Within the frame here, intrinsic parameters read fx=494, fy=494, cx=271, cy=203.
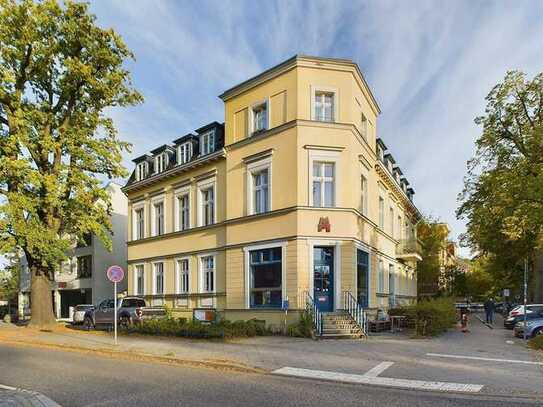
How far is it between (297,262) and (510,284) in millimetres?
37534

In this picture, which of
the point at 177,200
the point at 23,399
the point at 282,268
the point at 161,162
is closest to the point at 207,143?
the point at 177,200

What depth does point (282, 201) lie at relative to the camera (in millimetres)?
21078

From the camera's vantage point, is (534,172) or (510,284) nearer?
(534,172)

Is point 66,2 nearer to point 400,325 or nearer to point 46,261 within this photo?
point 46,261

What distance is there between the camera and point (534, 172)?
2464 cm

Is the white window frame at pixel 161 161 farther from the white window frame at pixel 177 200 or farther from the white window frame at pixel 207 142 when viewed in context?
the white window frame at pixel 207 142

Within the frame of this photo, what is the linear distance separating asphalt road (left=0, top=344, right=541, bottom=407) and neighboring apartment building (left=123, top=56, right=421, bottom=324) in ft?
31.7

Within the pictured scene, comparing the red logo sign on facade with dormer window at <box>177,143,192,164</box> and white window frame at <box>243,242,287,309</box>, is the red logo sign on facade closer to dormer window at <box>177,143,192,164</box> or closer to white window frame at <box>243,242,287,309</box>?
white window frame at <box>243,242,287,309</box>

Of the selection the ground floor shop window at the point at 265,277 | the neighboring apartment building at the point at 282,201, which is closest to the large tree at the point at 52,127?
the neighboring apartment building at the point at 282,201

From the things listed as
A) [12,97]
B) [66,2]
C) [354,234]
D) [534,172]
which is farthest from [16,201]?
[534,172]

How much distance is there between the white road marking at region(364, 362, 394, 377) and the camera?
35.5 feet

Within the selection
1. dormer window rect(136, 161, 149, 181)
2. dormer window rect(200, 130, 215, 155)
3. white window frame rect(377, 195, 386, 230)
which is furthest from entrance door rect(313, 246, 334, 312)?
dormer window rect(136, 161, 149, 181)

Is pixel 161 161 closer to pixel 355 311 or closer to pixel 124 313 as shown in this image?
pixel 124 313

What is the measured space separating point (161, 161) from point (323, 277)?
1457cm
